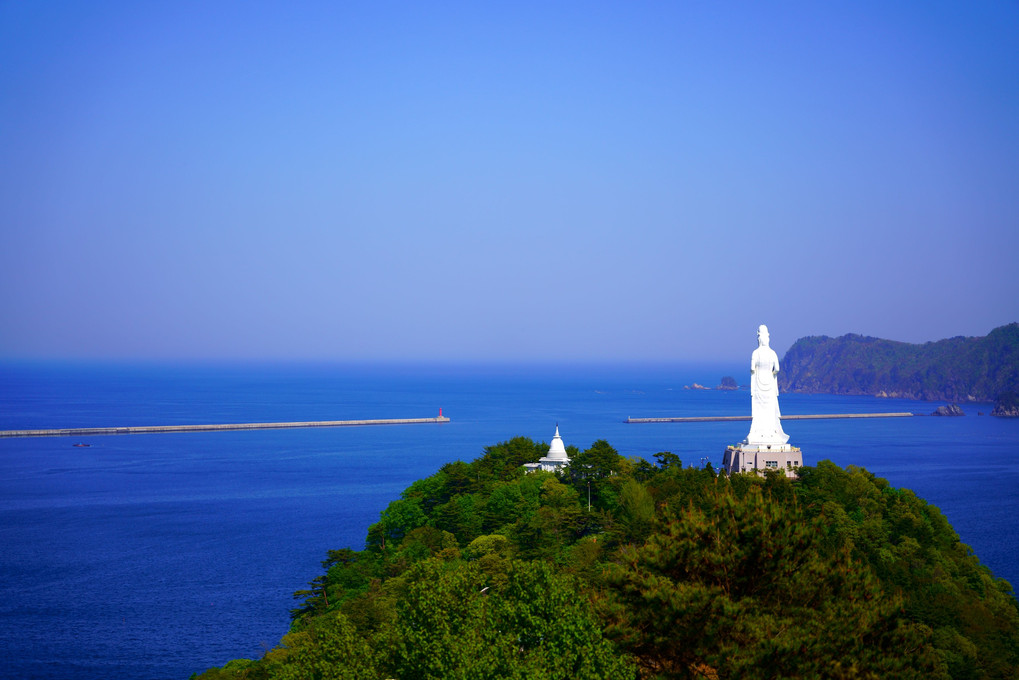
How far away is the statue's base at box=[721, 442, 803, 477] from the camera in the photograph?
37500 mm

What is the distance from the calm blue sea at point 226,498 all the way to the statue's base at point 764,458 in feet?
53.4

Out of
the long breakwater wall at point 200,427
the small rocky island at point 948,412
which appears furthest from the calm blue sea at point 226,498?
the small rocky island at point 948,412

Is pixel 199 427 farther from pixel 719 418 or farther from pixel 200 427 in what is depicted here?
pixel 719 418

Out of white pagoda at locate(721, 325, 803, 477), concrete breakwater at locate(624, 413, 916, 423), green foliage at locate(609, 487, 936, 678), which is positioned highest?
white pagoda at locate(721, 325, 803, 477)

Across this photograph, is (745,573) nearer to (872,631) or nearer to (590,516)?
(872,631)

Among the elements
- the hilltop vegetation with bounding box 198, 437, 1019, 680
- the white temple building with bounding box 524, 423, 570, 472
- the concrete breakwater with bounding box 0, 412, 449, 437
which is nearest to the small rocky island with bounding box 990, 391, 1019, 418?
the concrete breakwater with bounding box 0, 412, 449, 437

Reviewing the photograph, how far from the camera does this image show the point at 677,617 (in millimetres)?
16422

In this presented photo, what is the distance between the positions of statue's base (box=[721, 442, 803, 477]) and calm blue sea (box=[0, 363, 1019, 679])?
16.3m

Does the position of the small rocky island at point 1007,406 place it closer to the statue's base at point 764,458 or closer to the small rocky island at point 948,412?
the small rocky island at point 948,412

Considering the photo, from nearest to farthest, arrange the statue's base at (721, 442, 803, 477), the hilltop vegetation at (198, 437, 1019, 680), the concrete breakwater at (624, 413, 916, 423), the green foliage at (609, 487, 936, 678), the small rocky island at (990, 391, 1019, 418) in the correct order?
the green foliage at (609, 487, 936, 678) < the hilltop vegetation at (198, 437, 1019, 680) < the statue's base at (721, 442, 803, 477) < the concrete breakwater at (624, 413, 916, 423) < the small rocky island at (990, 391, 1019, 418)

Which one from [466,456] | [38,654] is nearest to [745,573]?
[38,654]

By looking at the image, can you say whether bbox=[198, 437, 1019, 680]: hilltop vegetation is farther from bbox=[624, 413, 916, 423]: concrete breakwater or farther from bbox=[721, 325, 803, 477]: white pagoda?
bbox=[624, 413, 916, 423]: concrete breakwater

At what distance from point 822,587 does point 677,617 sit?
2.46 meters

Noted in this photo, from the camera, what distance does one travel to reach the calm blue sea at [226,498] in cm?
3859
